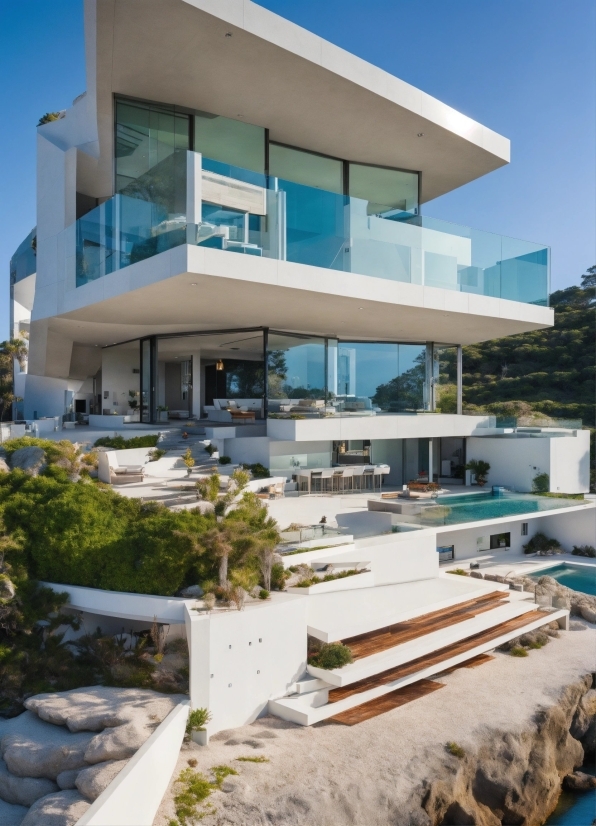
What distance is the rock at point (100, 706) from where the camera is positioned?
27.2 feet

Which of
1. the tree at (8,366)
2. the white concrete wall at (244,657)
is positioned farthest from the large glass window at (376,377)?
the tree at (8,366)

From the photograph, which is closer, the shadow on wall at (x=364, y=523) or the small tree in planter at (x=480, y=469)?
the shadow on wall at (x=364, y=523)

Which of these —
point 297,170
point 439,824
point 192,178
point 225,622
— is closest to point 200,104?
point 297,170

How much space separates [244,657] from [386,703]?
2.84 meters

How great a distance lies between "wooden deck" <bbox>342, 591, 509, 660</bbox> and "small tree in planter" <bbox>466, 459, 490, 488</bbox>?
8849 millimetres

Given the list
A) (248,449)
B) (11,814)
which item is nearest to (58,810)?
(11,814)

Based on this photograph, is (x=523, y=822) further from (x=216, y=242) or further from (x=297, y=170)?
(x=297, y=170)

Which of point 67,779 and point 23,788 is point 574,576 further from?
point 23,788

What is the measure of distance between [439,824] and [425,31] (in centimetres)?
2153

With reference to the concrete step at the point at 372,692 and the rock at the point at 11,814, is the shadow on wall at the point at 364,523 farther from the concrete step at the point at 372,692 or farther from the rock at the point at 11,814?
the rock at the point at 11,814

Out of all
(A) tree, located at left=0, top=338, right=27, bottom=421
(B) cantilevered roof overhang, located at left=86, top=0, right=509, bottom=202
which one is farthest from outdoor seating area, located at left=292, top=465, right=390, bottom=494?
(A) tree, located at left=0, top=338, right=27, bottom=421

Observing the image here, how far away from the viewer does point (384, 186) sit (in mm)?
21453

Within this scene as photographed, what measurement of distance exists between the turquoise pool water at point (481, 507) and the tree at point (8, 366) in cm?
2895

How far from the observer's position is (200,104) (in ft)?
54.6
